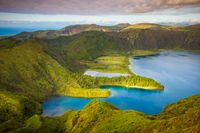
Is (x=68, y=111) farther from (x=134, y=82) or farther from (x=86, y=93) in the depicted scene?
(x=134, y=82)

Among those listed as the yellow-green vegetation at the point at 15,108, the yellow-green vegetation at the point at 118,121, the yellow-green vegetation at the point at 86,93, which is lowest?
the yellow-green vegetation at the point at 86,93

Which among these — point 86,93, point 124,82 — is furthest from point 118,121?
point 124,82

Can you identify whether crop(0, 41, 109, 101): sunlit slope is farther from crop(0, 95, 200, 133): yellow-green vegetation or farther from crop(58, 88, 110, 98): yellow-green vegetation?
crop(0, 95, 200, 133): yellow-green vegetation

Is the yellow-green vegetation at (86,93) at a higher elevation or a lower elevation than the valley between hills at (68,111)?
lower

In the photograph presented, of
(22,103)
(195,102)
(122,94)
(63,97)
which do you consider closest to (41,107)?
(22,103)

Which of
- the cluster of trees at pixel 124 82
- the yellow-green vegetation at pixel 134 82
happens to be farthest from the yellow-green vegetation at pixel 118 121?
the yellow-green vegetation at pixel 134 82

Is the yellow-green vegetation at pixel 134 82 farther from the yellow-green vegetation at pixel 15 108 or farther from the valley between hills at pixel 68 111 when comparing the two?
the yellow-green vegetation at pixel 15 108

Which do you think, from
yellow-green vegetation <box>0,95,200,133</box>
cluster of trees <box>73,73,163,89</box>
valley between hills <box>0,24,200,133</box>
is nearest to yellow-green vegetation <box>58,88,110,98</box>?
valley between hills <box>0,24,200,133</box>

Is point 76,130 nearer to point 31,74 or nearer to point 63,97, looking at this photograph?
point 63,97
